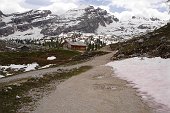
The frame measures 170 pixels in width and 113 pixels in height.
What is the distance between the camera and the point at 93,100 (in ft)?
108

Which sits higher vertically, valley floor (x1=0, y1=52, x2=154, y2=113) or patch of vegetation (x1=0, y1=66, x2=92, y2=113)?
patch of vegetation (x1=0, y1=66, x2=92, y2=113)

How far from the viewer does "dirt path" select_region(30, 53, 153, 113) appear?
28.6 meters

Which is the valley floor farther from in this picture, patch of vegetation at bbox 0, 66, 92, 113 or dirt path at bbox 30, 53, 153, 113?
patch of vegetation at bbox 0, 66, 92, 113

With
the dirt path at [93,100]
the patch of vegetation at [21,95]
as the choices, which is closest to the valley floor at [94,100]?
the dirt path at [93,100]

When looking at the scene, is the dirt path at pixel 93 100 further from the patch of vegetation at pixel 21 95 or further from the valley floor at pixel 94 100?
the patch of vegetation at pixel 21 95

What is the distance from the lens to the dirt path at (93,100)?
93.9 ft

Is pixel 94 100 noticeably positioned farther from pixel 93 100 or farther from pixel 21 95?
pixel 21 95

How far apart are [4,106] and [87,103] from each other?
777cm

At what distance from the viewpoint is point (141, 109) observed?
28766mm

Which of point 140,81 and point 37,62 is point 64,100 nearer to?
point 140,81

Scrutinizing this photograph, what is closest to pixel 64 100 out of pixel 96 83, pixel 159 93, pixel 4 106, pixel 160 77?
pixel 4 106

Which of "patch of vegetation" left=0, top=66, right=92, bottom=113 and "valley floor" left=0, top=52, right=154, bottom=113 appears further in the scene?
"patch of vegetation" left=0, top=66, right=92, bottom=113

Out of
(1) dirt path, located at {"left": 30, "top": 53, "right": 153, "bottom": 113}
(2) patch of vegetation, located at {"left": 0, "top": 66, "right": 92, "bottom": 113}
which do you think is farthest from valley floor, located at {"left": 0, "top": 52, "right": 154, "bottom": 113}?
(2) patch of vegetation, located at {"left": 0, "top": 66, "right": 92, "bottom": 113}

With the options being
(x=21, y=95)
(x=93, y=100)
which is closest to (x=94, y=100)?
(x=93, y=100)
